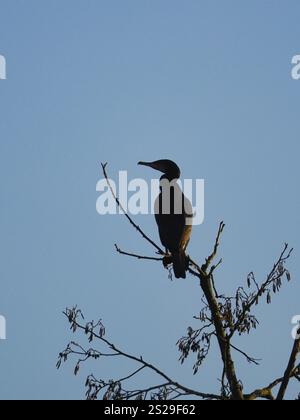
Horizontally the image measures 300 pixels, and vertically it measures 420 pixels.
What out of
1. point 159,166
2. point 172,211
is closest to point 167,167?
point 159,166

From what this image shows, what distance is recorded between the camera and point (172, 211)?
1102 cm

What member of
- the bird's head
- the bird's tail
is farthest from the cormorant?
the bird's tail

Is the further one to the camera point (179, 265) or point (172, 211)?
point (172, 211)

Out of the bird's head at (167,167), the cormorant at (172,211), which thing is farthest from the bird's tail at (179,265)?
the bird's head at (167,167)

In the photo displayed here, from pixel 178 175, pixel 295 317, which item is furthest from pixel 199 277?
pixel 178 175

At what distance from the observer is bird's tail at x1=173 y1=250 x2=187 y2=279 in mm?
9648

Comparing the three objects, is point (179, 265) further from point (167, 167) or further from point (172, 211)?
point (167, 167)

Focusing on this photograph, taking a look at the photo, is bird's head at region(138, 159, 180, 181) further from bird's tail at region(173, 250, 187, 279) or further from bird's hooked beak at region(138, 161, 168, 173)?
bird's tail at region(173, 250, 187, 279)

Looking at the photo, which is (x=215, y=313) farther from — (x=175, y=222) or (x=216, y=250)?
(x=175, y=222)

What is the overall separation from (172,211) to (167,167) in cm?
77

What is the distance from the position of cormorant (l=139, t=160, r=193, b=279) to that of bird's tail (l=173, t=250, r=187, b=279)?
0.19 meters
